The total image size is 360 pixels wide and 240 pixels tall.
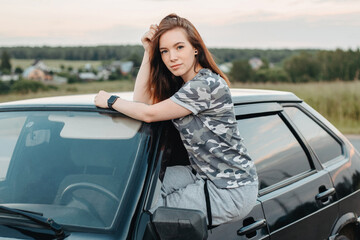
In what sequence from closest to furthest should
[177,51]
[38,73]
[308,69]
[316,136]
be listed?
[177,51] < [316,136] < [38,73] < [308,69]

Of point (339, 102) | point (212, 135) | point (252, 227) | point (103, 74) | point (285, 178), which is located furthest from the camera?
point (103, 74)

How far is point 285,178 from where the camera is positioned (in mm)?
3090

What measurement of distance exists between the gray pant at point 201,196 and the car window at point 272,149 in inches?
17.3

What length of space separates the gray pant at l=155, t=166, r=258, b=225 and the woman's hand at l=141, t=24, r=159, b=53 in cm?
82

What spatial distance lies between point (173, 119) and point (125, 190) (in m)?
0.48

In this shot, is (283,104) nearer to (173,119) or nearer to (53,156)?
(173,119)

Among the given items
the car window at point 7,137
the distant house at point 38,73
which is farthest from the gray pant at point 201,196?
the distant house at point 38,73

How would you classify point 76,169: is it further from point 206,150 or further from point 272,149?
point 272,149

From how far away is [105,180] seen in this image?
2.29m

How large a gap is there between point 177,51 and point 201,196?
0.83m

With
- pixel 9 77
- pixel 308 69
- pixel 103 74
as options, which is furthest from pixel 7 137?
pixel 308 69

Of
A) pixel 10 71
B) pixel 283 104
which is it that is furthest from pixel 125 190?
pixel 10 71

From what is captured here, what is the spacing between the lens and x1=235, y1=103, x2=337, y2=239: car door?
2.83 metres

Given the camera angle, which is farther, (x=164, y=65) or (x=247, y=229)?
(x=164, y=65)
